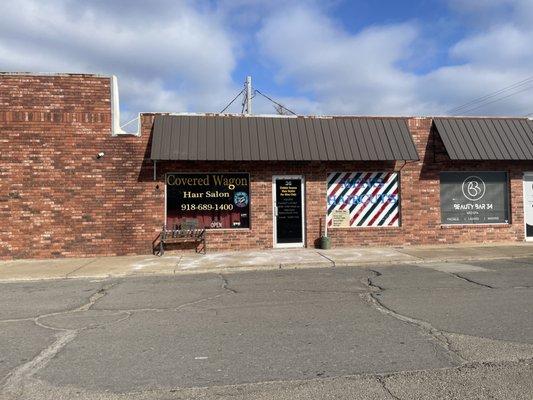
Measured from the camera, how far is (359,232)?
15.7 meters

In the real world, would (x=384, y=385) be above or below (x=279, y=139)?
below

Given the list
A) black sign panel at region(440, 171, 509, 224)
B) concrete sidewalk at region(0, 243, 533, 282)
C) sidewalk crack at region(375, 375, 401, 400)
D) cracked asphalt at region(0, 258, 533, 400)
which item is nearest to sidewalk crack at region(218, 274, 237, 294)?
cracked asphalt at region(0, 258, 533, 400)

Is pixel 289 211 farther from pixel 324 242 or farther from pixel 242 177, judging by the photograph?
pixel 242 177

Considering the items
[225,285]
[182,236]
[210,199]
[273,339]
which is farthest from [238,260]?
[273,339]

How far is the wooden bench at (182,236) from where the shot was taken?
1462cm

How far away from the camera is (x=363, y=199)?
15.9 m

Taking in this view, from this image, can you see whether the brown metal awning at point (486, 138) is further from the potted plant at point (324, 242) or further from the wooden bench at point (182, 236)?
the wooden bench at point (182, 236)

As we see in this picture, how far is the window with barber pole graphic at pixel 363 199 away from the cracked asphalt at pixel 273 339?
5.74 metres

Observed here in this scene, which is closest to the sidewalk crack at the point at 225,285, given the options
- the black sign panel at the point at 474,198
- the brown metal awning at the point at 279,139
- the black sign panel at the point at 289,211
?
the brown metal awning at the point at 279,139

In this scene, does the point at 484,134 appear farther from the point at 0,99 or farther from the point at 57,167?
the point at 0,99

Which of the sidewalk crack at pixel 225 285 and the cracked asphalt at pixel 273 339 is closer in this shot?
the cracked asphalt at pixel 273 339

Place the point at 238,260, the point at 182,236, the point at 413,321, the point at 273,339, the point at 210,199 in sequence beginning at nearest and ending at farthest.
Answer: the point at 273,339
the point at 413,321
the point at 238,260
the point at 182,236
the point at 210,199

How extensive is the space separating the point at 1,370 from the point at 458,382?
4.34 m

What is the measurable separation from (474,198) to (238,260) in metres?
8.28
